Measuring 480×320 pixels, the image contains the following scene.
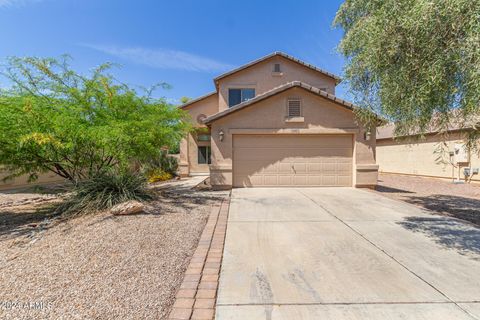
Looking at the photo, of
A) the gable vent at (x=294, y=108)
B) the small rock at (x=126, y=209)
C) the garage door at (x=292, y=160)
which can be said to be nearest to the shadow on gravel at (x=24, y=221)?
the small rock at (x=126, y=209)

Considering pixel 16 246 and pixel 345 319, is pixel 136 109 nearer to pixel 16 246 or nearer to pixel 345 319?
pixel 16 246

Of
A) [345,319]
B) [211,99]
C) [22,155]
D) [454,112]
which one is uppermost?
[211,99]

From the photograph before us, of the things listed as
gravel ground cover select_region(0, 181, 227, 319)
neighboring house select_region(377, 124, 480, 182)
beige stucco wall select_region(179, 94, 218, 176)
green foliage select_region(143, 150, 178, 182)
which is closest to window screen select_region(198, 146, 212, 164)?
beige stucco wall select_region(179, 94, 218, 176)

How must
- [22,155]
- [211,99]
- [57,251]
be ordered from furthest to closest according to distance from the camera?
[211,99] → [22,155] → [57,251]

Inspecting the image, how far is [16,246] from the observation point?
14.6 ft

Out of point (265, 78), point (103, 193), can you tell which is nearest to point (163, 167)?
point (103, 193)

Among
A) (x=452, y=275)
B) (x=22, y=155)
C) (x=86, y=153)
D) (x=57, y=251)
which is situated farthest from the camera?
(x=86, y=153)

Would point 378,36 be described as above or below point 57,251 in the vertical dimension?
above

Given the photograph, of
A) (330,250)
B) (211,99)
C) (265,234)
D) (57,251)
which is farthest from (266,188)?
(211,99)

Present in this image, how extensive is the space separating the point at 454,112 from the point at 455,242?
2.55 metres

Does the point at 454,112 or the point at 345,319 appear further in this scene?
the point at 454,112

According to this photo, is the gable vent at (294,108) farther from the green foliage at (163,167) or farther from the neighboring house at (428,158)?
the green foliage at (163,167)

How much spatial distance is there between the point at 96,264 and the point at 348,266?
389cm

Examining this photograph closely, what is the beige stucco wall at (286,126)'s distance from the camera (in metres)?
10.2
